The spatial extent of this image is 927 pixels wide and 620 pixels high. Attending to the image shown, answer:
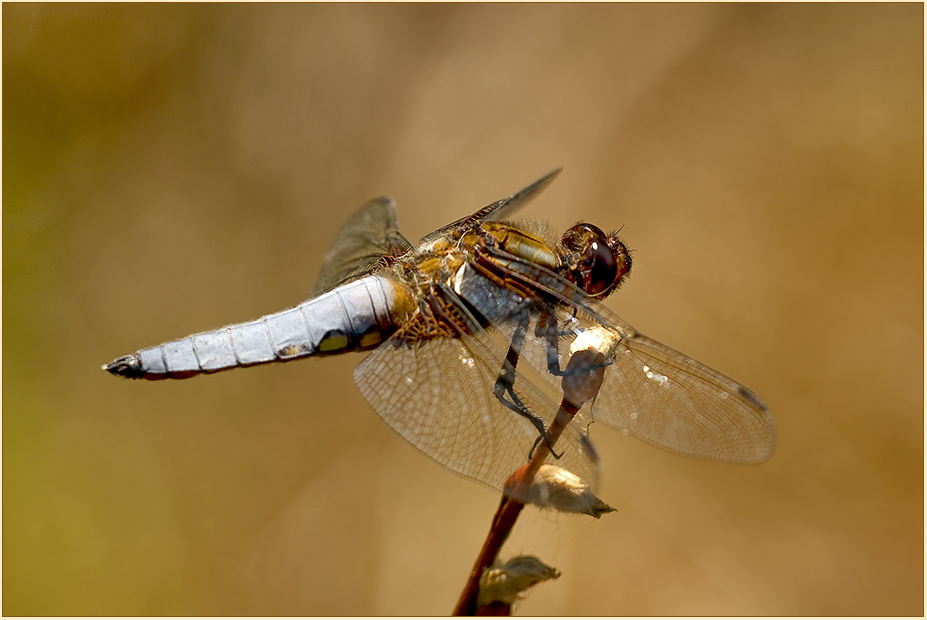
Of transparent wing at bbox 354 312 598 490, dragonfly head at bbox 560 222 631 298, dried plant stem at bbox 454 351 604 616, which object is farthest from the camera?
dragonfly head at bbox 560 222 631 298

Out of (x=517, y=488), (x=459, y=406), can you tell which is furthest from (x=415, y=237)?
(x=517, y=488)

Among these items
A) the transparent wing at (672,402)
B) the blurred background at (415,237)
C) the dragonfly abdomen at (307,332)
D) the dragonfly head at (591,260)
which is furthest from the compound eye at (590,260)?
the blurred background at (415,237)

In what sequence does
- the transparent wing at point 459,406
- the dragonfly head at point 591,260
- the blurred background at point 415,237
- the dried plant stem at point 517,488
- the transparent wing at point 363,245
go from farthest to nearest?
the blurred background at point 415,237, the transparent wing at point 363,245, the dragonfly head at point 591,260, the transparent wing at point 459,406, the dried plant stem at point 517,488

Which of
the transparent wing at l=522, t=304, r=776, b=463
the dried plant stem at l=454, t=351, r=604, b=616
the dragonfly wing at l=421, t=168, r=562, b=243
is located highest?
the dragonfly wing at l=421, t=168, r=562, b=243

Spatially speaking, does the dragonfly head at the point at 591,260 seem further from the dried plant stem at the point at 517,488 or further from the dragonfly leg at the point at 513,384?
the dried plant stem at the point at 517,488

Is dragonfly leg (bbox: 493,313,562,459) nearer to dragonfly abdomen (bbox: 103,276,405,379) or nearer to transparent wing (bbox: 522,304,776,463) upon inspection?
transparent wing (bbox: 522,304,776,463)

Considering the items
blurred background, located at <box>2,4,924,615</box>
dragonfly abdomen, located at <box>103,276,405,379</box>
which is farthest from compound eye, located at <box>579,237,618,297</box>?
blurred background, located at <box>2,4,924,615</box>

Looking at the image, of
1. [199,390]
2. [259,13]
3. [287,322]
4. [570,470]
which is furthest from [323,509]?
[259,13]
